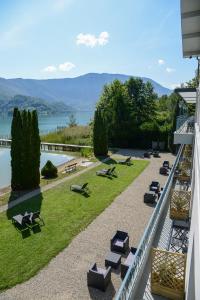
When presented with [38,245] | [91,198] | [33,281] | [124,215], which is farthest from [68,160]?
[33,281]

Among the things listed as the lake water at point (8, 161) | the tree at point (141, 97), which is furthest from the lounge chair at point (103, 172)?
the tree at point (141, 97)

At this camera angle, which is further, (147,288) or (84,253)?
(84,253)

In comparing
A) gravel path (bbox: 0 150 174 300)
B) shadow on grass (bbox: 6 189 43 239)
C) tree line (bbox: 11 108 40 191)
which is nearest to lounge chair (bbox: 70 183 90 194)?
shadow on grass (bbox: 6 189 43 239)

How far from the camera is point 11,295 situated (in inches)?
338

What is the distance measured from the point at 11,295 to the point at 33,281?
0.85 metres

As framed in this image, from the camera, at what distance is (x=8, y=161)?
29.3 meters

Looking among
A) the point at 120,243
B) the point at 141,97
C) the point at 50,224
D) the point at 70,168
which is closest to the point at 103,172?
the point at 70,168

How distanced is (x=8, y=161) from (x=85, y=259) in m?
21.1

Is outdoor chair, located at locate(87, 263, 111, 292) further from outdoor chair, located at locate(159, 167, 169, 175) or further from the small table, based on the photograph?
outdoor chair, located at locate(159, 167, 169, 175)

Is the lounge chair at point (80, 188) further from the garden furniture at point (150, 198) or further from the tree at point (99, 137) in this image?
the tree at point (99, 137)

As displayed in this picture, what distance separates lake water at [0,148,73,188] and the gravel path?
1038 cm

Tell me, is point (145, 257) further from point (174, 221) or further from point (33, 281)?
point (33, 281)

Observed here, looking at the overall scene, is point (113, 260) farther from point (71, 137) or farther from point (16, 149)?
point (71, 137)

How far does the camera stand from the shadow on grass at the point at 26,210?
1278 cm
